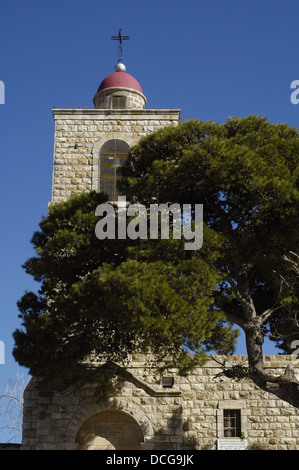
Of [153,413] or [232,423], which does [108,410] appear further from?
[232,423]

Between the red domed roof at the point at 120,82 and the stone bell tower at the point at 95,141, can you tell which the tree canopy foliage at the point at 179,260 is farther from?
the red domed roof at the point at 120,82

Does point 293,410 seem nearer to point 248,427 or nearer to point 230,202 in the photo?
point 248,427

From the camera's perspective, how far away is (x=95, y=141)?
23.6 m

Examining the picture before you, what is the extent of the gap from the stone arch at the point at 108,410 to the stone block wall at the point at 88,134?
7.33 metres

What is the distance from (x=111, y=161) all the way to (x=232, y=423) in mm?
9509

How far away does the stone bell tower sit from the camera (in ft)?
75.5

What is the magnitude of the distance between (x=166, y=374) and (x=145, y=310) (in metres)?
5.41

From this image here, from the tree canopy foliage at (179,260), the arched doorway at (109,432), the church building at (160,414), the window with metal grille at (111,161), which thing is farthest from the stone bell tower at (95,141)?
the arched doorway at (109,432)

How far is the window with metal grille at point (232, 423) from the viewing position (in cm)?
1967

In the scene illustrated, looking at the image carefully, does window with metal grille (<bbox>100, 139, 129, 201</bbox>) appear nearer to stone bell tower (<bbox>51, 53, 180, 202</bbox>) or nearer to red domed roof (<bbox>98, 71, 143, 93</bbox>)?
stone bell tower (<bbox>51, 53, 180, 202</bbox>)

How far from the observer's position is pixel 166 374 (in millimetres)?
19391
